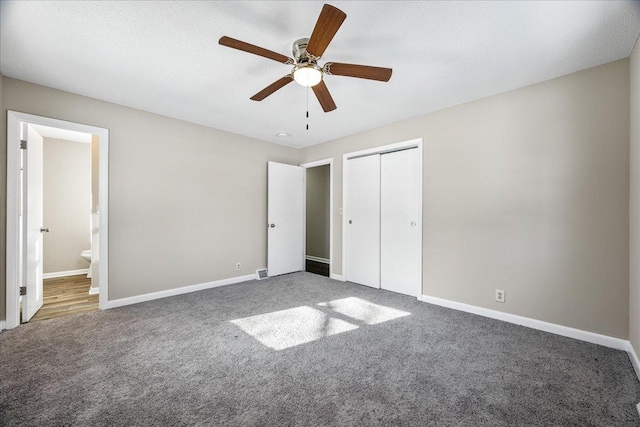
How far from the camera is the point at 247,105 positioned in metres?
3.31

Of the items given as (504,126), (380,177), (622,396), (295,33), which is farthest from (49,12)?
(622,396)

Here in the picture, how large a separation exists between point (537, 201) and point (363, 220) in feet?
7.29

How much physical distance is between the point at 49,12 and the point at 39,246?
2754 millimetres

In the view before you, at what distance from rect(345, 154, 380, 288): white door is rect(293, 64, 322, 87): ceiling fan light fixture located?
227 centimetres

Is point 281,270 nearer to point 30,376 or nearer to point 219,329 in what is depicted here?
point 219,329

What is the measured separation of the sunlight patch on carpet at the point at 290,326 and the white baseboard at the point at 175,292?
1.41 m

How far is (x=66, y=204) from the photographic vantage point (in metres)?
4.89

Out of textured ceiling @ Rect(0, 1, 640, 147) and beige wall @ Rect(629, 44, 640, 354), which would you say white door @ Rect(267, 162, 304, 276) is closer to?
textured ceiling @ Rect(0, 1, 640, 147)

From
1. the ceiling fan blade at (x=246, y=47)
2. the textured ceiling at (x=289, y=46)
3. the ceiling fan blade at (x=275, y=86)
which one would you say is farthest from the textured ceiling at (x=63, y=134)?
the ceiling fan blade at (x=246, y=47)

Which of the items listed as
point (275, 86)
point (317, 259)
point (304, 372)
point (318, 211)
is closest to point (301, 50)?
point (275, 86)

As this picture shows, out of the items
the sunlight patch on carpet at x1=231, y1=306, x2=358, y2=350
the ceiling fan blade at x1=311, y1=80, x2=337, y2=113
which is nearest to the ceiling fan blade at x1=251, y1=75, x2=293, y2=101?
the ceiling fan blade at x1=311, y1=80, x2=337, y2=113

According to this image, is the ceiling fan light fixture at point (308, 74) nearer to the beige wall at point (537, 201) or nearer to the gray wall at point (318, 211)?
the beige wall at point (537, 201)

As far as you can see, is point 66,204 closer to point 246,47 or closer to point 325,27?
point 246,47

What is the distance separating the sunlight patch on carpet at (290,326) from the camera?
7.95 ft
